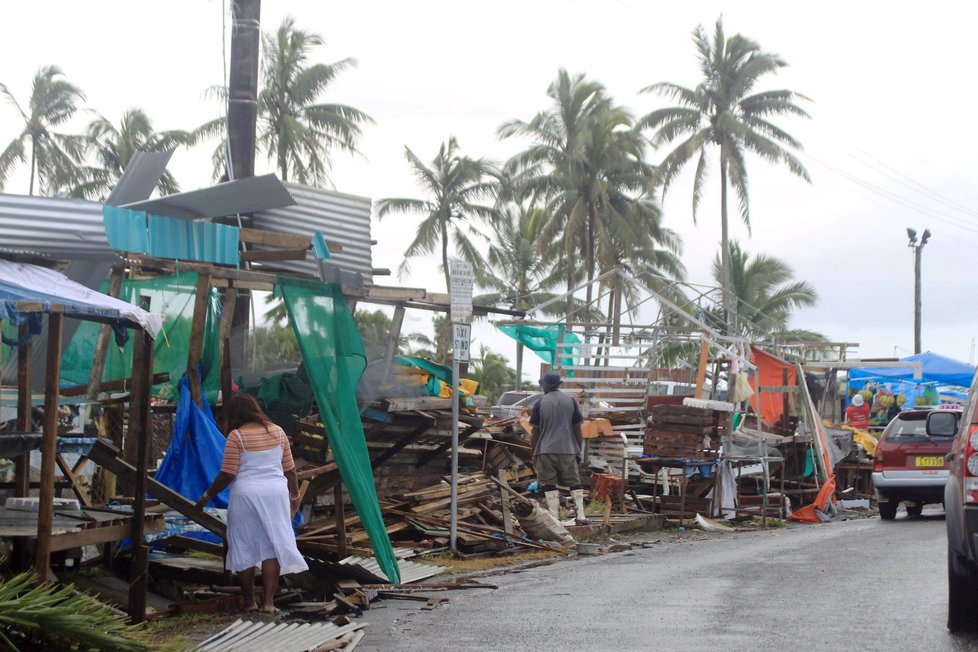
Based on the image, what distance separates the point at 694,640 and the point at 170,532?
463 cm

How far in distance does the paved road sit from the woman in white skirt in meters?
0.83

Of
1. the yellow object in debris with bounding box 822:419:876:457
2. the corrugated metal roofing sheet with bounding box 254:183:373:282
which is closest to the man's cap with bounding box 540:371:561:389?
the corrugated metal roofing sheet with bounding box 254:183:373:282

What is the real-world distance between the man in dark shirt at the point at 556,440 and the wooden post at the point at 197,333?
19.2 feet

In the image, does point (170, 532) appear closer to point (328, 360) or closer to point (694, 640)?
point (328, 360)

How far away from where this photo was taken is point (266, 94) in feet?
128

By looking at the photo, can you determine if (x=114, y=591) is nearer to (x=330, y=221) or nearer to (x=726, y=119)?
(x=330, y=221)

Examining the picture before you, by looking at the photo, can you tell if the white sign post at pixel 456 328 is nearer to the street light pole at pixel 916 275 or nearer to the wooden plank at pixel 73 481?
the wooden plank at pixel 73 481

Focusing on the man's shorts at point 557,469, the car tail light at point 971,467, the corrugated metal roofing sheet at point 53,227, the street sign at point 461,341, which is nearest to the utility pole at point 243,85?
the street sign at point 461,341

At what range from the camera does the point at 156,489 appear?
889 cm

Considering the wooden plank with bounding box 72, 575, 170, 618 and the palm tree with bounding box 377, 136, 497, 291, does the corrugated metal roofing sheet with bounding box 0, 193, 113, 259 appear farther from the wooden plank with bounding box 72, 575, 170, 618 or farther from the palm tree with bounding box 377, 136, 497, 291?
the palm tree with bounding box 377, 136, 497, 291

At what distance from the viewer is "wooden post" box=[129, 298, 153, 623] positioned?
809 centimetres

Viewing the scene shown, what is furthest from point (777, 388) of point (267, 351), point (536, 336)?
point (267, 351)

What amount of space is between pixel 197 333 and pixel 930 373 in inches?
1001

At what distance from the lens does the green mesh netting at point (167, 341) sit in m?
11.0
